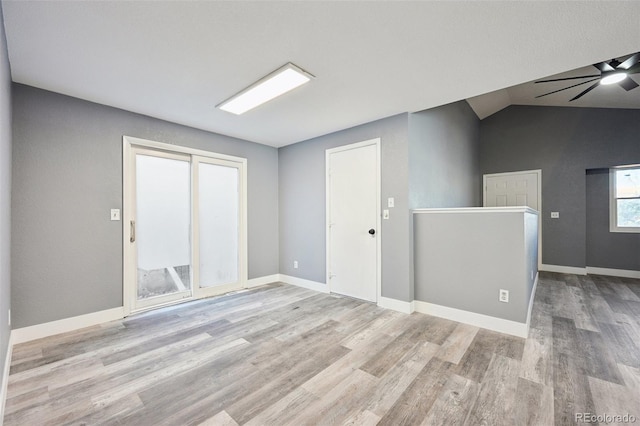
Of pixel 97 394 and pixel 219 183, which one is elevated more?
pixel 219 183

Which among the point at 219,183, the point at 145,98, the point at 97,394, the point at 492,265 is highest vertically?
the point at 145,98

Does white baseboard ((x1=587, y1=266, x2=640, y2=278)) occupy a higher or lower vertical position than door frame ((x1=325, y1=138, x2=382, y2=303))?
lower

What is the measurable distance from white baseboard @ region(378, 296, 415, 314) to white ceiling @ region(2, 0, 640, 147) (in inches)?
94.9

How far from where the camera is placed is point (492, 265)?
2.81 metres

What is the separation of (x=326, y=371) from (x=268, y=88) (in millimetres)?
2605

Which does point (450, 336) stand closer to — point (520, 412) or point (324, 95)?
point (520, 412)

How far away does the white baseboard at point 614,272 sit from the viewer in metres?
4.93

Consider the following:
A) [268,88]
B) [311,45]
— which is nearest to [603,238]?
[311,45]

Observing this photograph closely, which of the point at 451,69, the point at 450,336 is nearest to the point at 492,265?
the point at 450,336

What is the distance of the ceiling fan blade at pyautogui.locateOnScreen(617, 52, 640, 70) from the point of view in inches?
108

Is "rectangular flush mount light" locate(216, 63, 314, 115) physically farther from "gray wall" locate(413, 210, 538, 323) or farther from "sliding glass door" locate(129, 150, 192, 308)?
"gray wall" locate(413, 210, 538, 323)

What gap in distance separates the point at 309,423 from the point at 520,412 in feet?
4.17

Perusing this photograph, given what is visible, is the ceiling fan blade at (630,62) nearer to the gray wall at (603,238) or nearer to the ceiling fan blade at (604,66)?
the ceiling fan blade at (604,66)

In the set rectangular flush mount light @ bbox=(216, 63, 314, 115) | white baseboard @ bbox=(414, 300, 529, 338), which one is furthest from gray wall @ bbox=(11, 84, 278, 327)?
white baseboard @ bbox=(414, 300, 529, 338)
